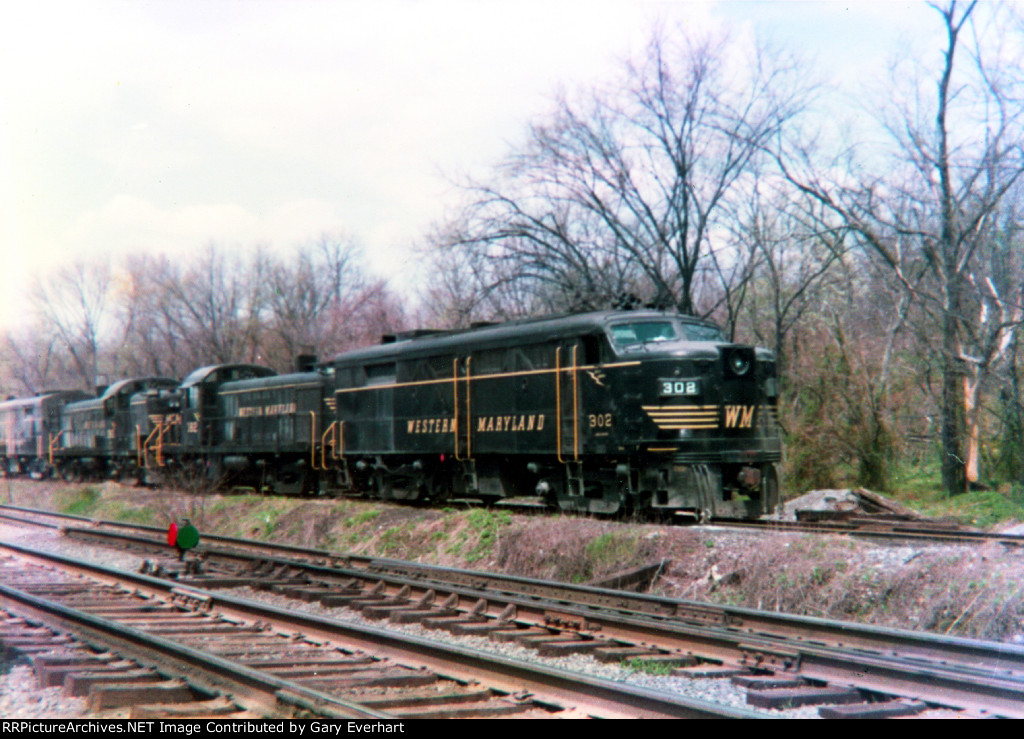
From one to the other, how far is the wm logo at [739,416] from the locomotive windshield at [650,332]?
1.31 m

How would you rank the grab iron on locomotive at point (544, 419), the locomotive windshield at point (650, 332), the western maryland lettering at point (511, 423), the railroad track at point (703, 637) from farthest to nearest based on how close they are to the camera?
1. the western maryland lettering at point (511, 423)
2. the locomotive windshield at point (650, 332)
3. the grab iron on locomotive at point (544, 419)
4. the railroad track at point (703, 637)

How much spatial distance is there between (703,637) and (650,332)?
674 cm

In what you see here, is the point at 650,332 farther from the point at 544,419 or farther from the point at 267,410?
the point at 267,410

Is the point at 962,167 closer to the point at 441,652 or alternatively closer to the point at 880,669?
the point at 880,669

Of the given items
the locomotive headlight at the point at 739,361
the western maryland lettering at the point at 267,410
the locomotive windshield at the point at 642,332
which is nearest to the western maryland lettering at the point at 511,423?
the locomotive windshield at the point at 642,332

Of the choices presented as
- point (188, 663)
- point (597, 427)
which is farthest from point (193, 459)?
point (188, 663)

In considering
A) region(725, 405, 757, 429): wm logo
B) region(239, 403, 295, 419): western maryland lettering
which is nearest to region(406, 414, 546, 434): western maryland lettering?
region(725, 405, 757, 429): wm logo

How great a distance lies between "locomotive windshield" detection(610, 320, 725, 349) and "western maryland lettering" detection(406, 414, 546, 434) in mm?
1795

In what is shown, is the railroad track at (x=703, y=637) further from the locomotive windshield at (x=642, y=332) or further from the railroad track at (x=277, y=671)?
the locomotive windshield at (x=642, y=332)

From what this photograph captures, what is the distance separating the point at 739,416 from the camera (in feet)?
42.0

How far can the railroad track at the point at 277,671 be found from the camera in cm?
550

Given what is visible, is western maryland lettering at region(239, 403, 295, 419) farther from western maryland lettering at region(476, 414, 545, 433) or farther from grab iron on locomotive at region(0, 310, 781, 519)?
western maryland lettering at region(476, 414, 545, 433)

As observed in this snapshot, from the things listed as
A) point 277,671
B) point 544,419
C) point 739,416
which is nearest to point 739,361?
point 739,416

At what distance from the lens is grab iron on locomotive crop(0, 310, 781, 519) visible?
1250 centimetres
